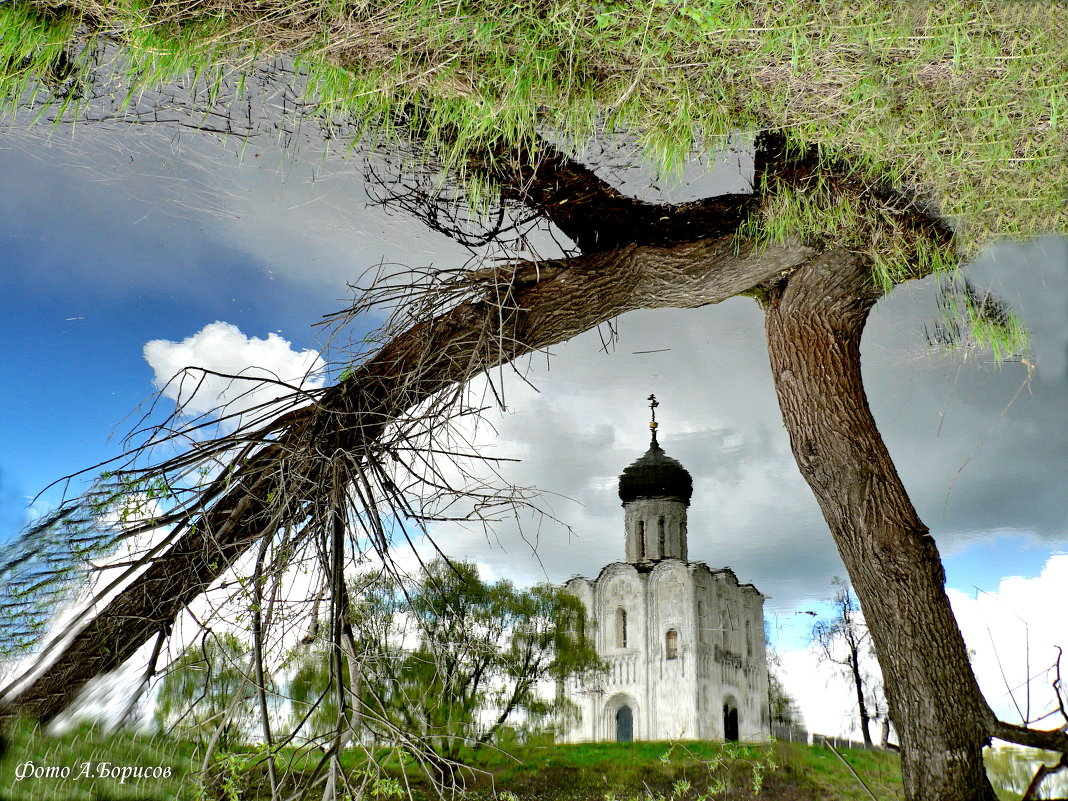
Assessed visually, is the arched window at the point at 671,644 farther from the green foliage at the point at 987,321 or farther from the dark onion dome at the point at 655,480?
the green foliage at the point at 987,321

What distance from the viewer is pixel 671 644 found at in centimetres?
577

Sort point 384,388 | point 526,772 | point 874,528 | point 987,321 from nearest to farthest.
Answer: point 384,388, point 874,528, point 987,321, point 526,772

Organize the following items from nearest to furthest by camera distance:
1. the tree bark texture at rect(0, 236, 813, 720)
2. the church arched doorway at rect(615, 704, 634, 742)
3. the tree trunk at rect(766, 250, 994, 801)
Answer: the tree bark texture at rect(0, 236, 813, 720)
the tree trunk at rect(766, 250, 994, 801)
the church arched doorway at rect(615, 704, 634, 742)

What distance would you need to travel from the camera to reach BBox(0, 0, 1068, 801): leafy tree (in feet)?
4.45

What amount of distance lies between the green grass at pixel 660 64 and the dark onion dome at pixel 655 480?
4138mm

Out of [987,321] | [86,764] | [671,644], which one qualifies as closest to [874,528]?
[987,321]

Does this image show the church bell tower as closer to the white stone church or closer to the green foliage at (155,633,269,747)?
the white stone church

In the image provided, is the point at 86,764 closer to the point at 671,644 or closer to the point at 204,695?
the point at 204,695

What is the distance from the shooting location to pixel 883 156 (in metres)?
1.65

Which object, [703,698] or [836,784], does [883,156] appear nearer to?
[836,784]

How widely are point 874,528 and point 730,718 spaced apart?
3.51 meters

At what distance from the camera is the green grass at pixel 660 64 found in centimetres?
131

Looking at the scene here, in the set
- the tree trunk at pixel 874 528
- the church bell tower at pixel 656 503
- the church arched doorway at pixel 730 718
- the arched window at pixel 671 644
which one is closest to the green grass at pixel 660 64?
the tree trunk at pixel 874 528

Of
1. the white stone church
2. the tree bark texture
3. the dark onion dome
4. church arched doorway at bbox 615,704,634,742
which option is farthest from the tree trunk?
the dark onion dome
